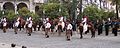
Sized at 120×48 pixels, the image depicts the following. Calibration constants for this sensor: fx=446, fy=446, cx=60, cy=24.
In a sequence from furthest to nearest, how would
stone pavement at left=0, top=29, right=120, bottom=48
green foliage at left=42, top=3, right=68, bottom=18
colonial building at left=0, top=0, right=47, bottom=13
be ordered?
colonial building at left=0, top=0, right=47, bottom=13 → green foliage at left=42, top=3, right=68, bottom=18 → stone pavement at left=0, top=29, right=120, bottom=48

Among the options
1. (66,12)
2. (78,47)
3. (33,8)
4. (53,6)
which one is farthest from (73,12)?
(33,8)

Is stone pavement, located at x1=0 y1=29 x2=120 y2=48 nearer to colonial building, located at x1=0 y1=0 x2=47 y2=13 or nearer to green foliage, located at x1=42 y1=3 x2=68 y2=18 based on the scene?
green foliage, located at x1=42 y1=3 x2=68 y2=18

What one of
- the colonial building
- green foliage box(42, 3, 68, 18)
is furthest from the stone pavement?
the colonial building

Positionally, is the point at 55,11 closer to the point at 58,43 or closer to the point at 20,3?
the point at 58,43

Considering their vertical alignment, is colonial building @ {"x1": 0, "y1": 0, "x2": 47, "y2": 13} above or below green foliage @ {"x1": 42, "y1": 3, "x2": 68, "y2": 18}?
above

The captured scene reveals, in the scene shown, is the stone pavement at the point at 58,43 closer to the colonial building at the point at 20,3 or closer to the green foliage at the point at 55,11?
the green foliage at the point at 55,11

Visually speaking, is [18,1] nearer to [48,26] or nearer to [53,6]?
[53,6]

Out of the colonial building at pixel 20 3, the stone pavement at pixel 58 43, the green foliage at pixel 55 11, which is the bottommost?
the stone pavement at pixel 58 43

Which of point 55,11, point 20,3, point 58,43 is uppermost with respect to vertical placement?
point 20,3

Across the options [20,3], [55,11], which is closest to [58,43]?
[55,11]

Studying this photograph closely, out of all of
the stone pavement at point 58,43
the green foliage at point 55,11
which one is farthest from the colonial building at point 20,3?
the stone pavement at point 58,43

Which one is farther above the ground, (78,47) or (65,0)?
(65,0)

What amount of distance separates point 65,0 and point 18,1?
50.2m

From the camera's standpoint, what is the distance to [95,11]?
5203 cm
